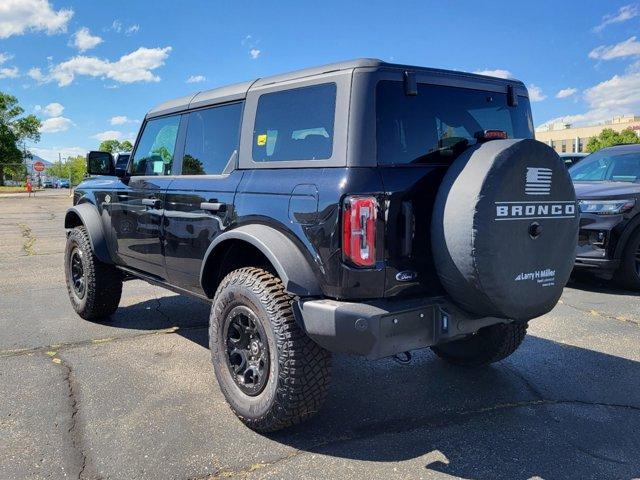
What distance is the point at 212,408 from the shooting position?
337cm

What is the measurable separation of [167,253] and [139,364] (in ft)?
2.93

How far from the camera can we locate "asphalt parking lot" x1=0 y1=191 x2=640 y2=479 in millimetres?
2715

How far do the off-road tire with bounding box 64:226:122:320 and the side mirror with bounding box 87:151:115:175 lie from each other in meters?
0.63

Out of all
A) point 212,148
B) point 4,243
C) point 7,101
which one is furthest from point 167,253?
point 7,101

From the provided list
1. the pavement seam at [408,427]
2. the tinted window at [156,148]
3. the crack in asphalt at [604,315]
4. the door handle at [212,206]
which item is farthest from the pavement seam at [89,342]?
the crack in asphalt at [604,315]

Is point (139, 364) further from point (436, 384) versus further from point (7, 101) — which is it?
point (7, 101)

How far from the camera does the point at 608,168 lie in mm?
7242

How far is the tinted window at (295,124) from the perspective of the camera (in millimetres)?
2869

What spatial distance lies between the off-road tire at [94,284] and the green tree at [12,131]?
6112cm

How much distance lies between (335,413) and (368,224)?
136cm

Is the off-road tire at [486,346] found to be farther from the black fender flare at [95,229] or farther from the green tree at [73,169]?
the green tree at [73,169]

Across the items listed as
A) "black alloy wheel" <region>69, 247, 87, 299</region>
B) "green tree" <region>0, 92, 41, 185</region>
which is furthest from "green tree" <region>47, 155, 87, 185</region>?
"black alloy wheel" <region>69, 247, 87, 299</region>

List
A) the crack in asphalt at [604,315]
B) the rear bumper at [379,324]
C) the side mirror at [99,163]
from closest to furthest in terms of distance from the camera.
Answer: the rear bumper at [379,324]
the side mirror at [99,163]
the crack in asphalt at [604,315]

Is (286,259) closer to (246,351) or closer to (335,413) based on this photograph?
(246,351)
